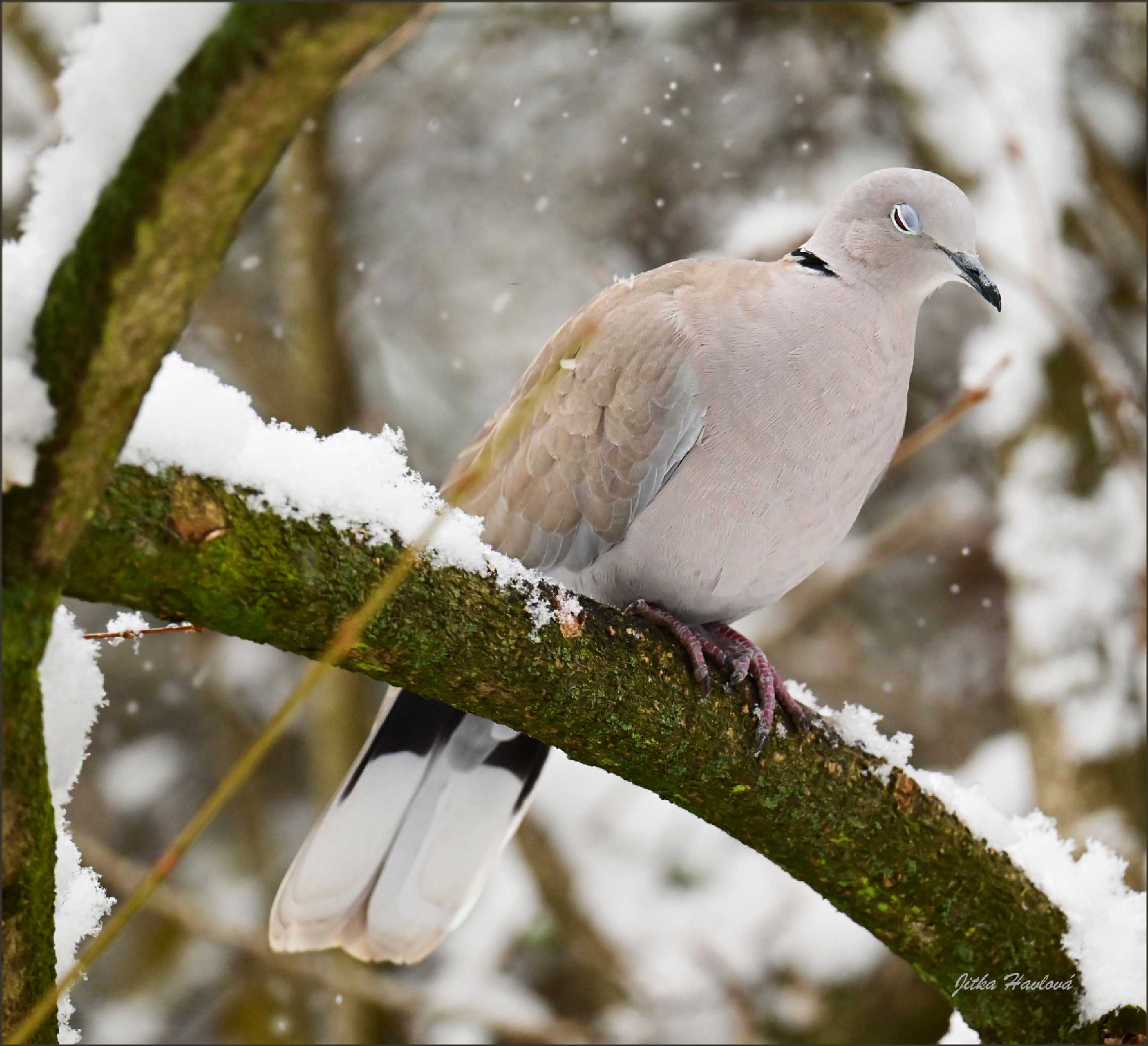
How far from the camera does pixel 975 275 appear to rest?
183cm

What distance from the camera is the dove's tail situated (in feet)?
6.13

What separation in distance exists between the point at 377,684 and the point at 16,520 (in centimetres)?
300

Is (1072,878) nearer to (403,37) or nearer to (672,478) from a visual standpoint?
(672,478)

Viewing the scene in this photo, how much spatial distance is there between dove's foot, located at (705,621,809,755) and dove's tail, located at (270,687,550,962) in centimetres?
49

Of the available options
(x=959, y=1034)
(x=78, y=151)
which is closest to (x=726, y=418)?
(x=78, y=151)

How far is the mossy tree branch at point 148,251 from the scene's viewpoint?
73cm

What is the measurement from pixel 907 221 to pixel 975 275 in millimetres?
142

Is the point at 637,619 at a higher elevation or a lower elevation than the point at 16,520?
higher

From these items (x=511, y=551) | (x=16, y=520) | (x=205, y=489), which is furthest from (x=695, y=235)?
(x=16, y=520)

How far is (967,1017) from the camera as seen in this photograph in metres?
1.88

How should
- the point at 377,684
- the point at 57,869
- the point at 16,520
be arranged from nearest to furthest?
the point at 16,520
the point at 57,869
the point at 377,684

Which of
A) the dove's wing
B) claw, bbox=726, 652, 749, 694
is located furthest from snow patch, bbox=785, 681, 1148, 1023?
the dove's wing

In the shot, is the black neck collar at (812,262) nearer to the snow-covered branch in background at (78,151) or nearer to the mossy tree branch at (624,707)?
the mossy tree branch at (624,707)

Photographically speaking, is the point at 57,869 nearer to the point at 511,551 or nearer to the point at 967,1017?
the point at 511,551
